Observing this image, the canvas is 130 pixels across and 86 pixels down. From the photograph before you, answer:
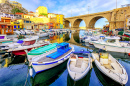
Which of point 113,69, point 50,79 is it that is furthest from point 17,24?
point 113,69

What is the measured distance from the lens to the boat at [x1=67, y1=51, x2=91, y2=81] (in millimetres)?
6597

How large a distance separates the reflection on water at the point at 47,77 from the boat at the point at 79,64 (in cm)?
180

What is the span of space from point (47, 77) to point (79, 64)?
A: 130 inches

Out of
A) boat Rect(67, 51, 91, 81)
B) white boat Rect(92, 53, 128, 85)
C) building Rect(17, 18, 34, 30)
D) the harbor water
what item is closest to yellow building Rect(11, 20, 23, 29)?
building Rect(17, 18, 34, 30)

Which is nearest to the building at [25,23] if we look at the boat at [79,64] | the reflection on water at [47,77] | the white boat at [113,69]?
the reflection on water at [47,77]

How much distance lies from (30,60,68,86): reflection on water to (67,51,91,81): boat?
1.80m

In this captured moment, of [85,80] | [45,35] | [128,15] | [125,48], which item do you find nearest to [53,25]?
[45,35]

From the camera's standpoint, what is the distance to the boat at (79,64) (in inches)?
260

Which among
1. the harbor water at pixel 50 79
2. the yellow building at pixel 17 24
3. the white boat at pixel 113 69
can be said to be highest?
the yellow building at pixel 17 24

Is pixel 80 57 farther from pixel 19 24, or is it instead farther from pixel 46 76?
pixel 19 24

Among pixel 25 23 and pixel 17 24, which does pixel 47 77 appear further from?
pixel 25 23

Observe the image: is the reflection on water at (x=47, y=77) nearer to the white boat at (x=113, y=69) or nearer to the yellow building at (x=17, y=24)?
the white boat at (x=113, y=69)

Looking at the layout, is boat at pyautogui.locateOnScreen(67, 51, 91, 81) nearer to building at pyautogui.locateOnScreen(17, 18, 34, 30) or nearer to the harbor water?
the harbor water

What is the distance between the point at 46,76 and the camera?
816 cm
